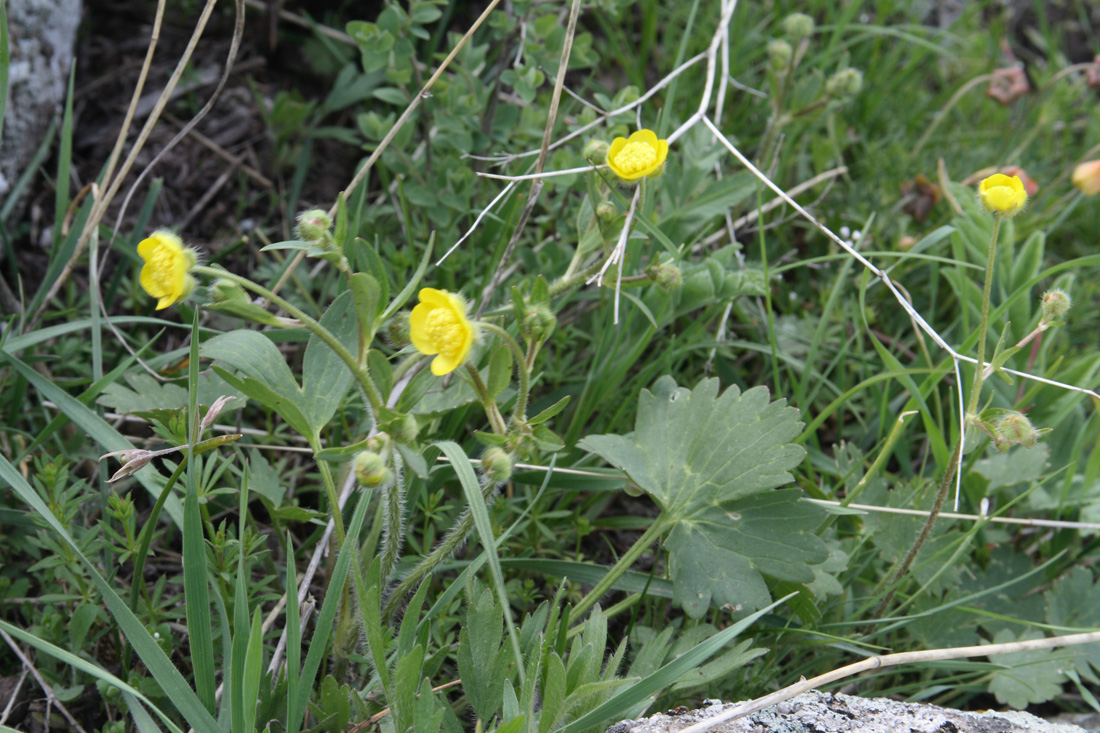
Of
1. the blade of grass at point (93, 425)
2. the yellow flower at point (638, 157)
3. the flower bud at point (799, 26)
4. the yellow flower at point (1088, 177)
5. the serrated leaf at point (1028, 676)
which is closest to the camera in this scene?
the yellow flower at point (638, 157)

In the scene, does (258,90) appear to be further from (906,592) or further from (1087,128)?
(1087,128)

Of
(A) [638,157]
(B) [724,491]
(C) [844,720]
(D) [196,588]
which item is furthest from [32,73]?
(C) [844,720]

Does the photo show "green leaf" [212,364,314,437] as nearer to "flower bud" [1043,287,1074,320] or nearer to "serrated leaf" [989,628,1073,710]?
"flower bud" [1043,287,1074,320]

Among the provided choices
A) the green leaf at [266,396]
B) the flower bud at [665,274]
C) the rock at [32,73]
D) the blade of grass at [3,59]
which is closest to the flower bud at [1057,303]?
the flower bud at [665,274]

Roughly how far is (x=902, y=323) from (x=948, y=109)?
104cm

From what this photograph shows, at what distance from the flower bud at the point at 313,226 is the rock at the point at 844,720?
1.03 m

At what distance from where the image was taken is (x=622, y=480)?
2000mm

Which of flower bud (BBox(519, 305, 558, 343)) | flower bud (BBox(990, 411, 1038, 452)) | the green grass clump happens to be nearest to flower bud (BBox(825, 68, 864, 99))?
the green grass clump

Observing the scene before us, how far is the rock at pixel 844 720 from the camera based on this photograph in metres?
1.52

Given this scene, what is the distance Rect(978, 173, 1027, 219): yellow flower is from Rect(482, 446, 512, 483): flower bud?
1.08 metres

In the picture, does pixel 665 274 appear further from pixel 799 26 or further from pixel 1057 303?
pixel 799 26

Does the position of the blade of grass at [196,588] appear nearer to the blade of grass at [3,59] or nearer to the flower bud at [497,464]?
the flower bud at [497,464]

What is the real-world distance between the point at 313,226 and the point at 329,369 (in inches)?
13.0

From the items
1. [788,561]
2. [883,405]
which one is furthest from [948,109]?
[788,561]
